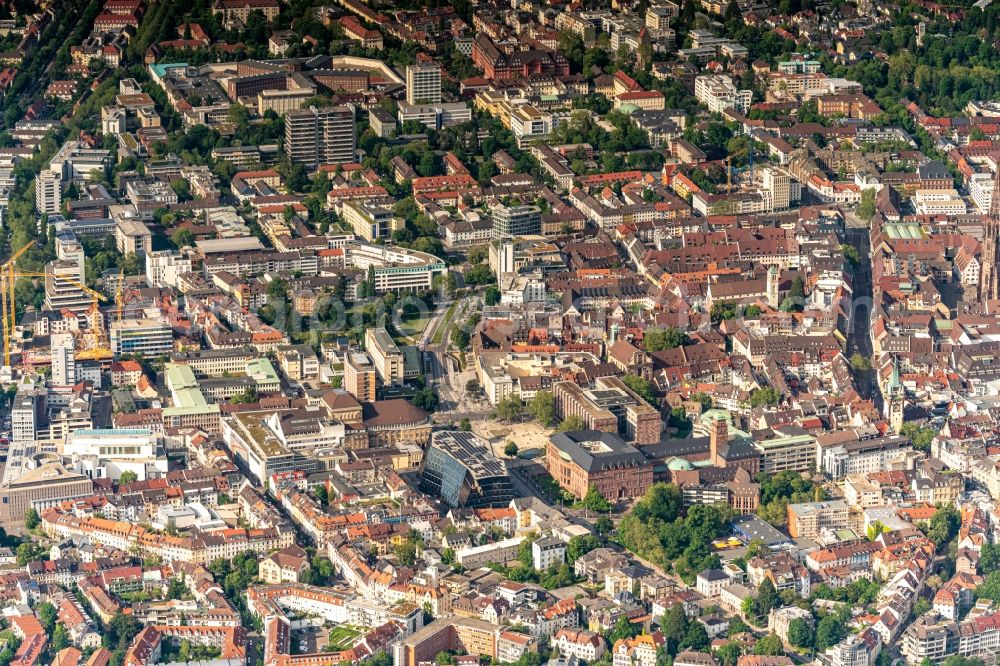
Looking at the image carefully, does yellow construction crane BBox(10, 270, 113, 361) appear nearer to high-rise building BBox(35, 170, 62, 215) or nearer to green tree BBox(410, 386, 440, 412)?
high-rise building BBox(35, 170, 62, 215)

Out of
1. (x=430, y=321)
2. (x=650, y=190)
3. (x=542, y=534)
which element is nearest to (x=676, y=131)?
(x=650, y=190)

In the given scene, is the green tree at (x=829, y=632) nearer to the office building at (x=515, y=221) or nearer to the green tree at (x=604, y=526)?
the green tree at (x=604, y=526)

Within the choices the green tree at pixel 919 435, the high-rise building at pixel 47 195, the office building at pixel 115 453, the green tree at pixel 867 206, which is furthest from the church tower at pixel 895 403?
the high-rise building at pixel 47 195

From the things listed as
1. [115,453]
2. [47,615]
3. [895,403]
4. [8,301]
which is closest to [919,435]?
[895,403]

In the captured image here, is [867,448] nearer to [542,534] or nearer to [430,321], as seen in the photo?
[542,534]

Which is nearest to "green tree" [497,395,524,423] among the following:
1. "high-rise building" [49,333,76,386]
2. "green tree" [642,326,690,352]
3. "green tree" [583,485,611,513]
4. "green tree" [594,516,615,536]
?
"green tree" [642,326,690,352]
